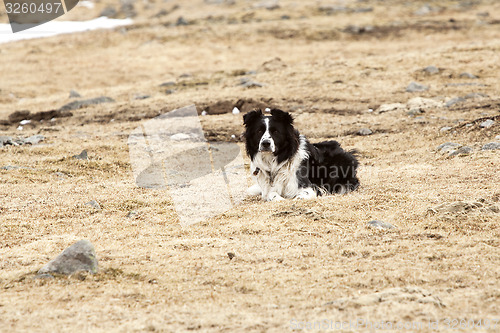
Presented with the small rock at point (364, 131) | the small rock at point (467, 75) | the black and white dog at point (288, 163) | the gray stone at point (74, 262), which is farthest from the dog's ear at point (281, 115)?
the small rock at point (467, 75)

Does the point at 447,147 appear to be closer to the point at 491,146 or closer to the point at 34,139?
the point at 491,146

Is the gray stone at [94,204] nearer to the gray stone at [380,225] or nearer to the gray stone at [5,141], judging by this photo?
the gray stone at [380,225]

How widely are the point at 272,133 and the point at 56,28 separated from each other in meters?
50.6

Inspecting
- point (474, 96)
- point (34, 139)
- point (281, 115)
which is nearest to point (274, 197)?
point (281, 115)

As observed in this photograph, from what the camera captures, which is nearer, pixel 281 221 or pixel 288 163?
pixel 281 221

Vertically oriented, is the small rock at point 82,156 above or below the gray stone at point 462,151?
above

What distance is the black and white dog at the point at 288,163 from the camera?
33.8ft

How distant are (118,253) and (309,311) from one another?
2.88 metres

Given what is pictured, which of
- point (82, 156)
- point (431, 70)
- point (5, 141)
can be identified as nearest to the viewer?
point (82, 156)

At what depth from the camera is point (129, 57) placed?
37.4 m

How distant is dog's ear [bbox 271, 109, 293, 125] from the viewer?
10.2 meters

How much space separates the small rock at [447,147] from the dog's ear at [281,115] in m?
5.12

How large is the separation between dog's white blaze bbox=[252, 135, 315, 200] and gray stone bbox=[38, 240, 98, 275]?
174 inches

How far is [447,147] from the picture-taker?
1395cm
